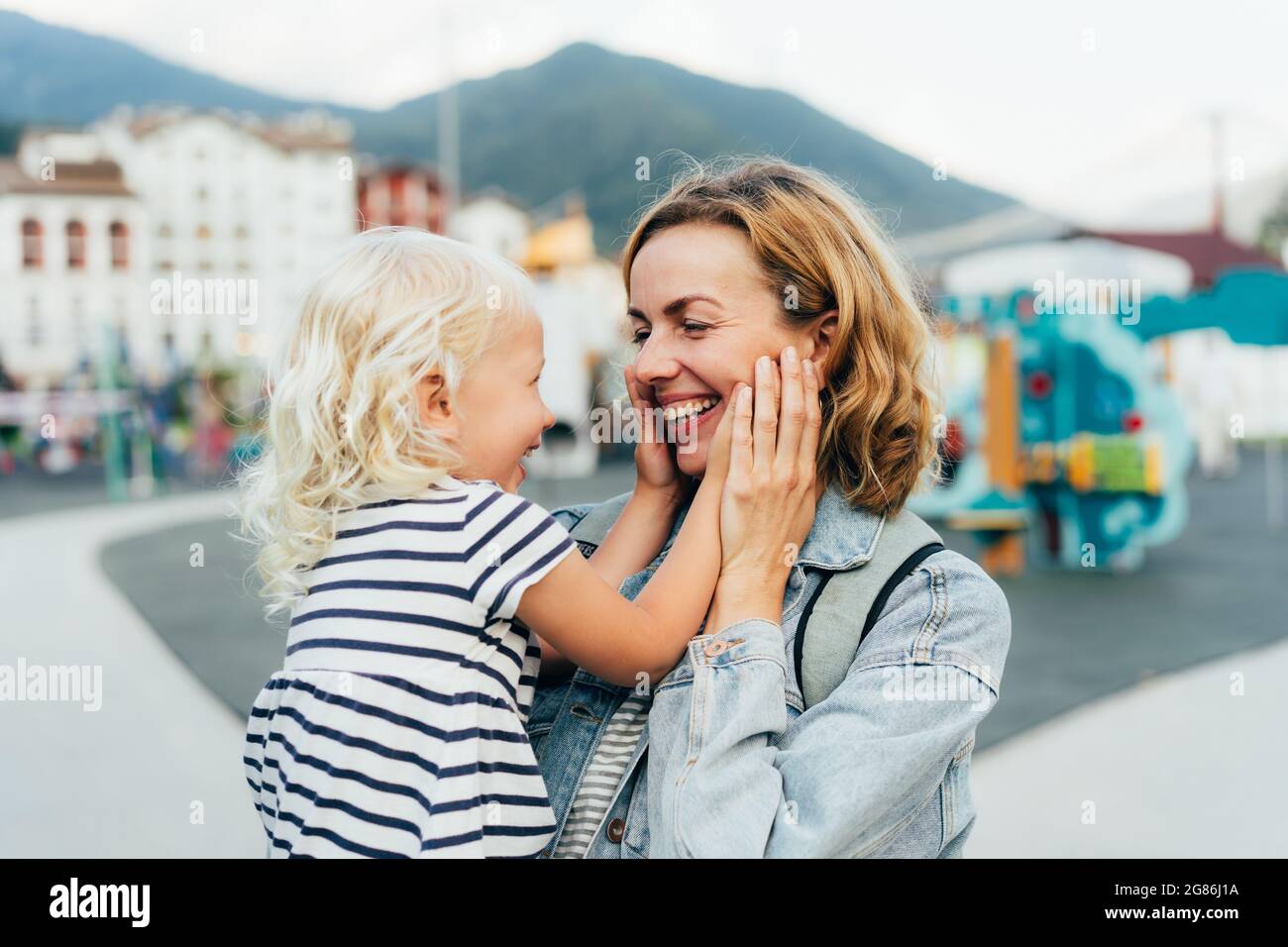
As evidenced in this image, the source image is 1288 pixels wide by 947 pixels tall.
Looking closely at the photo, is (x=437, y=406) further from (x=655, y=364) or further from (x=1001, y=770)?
(x=1001, y=770)

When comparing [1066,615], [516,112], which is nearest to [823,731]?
[1066,615]

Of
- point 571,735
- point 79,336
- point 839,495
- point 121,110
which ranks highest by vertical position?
point 121,110

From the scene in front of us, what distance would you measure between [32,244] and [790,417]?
38794mm

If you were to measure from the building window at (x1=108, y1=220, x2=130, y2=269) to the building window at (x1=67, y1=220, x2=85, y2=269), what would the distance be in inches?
32.2

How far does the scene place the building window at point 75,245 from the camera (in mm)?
35844

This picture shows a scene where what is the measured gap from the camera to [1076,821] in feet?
12.5

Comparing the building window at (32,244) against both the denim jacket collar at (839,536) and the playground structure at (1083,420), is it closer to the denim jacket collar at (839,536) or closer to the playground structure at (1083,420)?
the playground structure at (1083,420)

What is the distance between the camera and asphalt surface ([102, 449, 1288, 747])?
5625 millimetres

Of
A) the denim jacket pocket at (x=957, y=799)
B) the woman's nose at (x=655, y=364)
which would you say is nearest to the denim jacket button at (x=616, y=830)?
the denim jacket pocket at (x=957, y=799)
